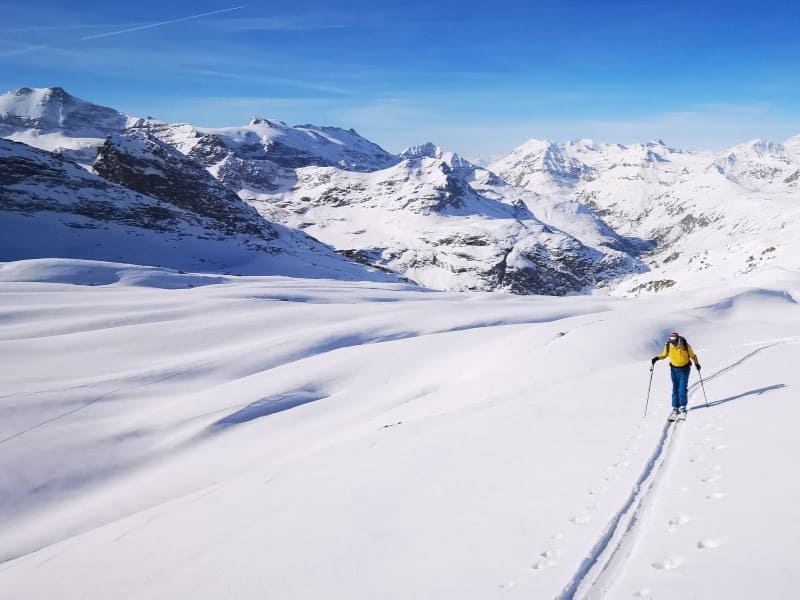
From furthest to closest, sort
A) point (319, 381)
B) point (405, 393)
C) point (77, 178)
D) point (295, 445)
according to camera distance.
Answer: point (77, 178) < point (319, 381) < point (405, 393) < point (295, 445)

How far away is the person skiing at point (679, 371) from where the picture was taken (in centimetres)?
1149

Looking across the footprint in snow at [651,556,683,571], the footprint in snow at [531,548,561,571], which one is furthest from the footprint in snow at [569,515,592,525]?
the footprint in snow at [651,556,683,571]

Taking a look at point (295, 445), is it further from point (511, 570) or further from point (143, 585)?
point (511, 570)

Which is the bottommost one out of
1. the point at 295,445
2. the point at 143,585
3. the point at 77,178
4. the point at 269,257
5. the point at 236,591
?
the point at 295,445

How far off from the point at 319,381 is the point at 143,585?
1735cm

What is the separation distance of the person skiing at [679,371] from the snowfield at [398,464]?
55cm

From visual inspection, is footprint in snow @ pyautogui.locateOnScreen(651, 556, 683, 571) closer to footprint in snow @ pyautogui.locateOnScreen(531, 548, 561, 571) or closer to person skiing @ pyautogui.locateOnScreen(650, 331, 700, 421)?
footprint in snow @ pyautogui.locateOnScreen(531, 548, 561, 571)

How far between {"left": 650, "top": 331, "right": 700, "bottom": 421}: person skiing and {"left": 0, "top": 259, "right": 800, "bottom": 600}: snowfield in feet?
1.80

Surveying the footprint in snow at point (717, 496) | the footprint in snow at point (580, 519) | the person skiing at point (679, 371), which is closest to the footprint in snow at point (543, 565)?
the footprint in snow at point (580, 519)

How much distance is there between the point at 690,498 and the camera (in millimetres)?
7164

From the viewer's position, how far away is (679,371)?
1205 centimetres

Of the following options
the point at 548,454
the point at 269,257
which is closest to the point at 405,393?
the point at 548,454

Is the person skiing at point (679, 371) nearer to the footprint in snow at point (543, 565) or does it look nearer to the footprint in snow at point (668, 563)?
the footprint in snow at point (668, 563)

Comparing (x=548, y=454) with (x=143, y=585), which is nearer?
(x=143, y=585)
